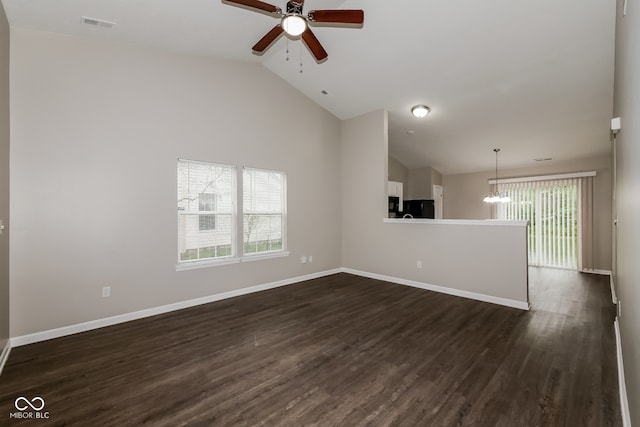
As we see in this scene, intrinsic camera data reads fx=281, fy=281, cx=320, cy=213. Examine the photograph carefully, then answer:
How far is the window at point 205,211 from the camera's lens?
13.3ft

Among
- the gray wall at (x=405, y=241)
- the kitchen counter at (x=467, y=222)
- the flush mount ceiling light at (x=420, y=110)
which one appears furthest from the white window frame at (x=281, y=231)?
the flush mount ceiling light at (x=420, y=110)

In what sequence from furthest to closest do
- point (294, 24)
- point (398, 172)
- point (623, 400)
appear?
point (398, 172) < point (294, 24) < point (623, 400)

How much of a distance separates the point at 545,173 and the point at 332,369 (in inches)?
296

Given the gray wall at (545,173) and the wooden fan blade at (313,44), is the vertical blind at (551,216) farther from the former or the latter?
the wooden fan blade at (313,44)

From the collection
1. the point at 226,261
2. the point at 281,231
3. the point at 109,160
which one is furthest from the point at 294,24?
the point at 281,231

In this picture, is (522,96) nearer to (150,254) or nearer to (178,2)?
(178,2)

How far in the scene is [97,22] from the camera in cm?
299

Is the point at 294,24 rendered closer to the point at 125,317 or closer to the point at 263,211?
the point at 263,211

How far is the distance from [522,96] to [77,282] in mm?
6554

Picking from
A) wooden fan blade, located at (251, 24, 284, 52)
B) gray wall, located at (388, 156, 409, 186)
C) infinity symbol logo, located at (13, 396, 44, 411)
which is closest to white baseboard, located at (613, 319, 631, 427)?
infinity symbol logo, located at (13, 396, 44, 411)

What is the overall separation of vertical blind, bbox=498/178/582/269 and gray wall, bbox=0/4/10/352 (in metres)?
9.40

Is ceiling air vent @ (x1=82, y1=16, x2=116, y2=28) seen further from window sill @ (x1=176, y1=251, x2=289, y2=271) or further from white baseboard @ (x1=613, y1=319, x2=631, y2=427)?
white baseboard @ (x1=613, y1=319, x2=631, y2=427)

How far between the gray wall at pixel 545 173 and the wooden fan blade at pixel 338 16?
22.4ft

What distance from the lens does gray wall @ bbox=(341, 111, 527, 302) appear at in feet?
13.4
